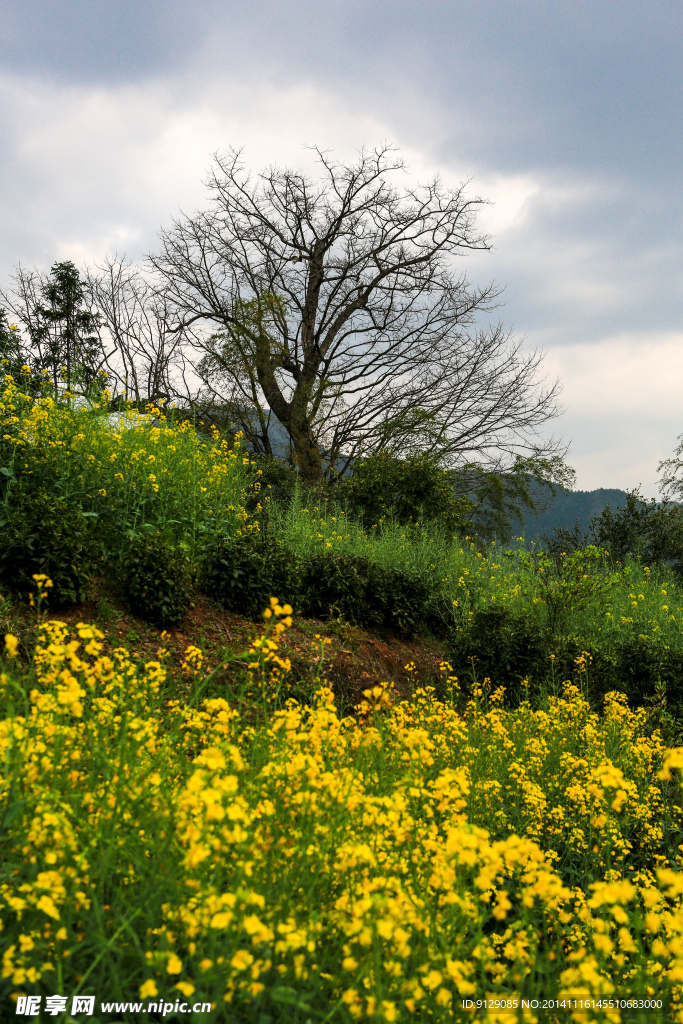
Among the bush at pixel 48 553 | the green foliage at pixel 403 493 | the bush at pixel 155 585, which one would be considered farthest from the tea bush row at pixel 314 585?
the green foliage at pixel 403 493

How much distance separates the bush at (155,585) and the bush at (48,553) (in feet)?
1.12

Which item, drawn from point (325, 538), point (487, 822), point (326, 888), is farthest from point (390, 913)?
point (325, 538)

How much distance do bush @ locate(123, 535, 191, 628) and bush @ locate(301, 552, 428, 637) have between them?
168 cm

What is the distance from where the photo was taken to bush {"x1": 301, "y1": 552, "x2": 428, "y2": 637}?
23.0 feet

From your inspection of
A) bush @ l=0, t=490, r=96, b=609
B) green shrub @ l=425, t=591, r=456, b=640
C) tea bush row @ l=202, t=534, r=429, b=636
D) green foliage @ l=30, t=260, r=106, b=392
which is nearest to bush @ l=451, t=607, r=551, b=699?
tea bush row @ l=202, t=534, r=429, b=636

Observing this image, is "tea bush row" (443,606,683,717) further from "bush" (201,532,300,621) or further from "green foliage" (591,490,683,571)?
"green foliage" (591,490,683,571)

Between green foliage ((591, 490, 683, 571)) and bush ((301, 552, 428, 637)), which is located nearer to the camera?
bush ((301, 552, 428, 637))

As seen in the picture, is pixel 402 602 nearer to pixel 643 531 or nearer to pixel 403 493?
pixel 403 493

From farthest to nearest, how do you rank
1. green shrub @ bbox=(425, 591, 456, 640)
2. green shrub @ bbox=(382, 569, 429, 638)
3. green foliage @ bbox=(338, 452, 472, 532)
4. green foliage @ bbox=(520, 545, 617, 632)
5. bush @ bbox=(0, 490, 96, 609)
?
1. green foliage @ bbox=(338, 452, 472, 532)
2. green shrub @ bbox=(425, 591, 456, 640)
3. green foliage @ bbox=(520, 545, 617, 632)
4. green shrub @ bbox=(382, 569, 429, 638)
5. bush @ bbox=(0, 490, 96, 609)

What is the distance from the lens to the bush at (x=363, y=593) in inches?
276

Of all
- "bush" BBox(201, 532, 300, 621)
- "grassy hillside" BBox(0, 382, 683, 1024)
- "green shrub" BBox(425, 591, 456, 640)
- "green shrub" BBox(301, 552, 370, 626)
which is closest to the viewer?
"grassy hillside" BBox(0, 382, 683, 1024)

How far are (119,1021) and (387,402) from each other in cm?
1754

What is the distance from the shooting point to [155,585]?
533 cm

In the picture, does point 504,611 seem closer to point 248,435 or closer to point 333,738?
point 333,738
